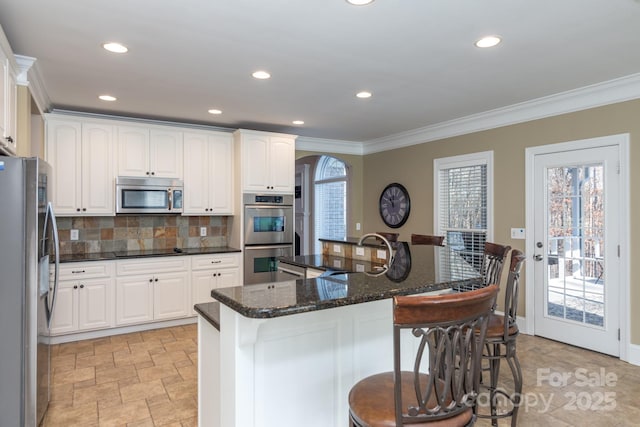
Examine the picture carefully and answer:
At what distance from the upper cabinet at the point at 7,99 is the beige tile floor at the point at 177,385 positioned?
6.11ft

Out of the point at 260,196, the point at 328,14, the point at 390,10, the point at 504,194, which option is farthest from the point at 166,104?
the point at 504,194

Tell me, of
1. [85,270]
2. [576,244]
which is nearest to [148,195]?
[85,270]

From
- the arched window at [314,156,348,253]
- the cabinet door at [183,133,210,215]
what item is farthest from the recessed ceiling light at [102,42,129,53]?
the arched window at [314,156,348,253]

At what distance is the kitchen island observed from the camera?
1.47 m

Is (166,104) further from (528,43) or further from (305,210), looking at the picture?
(305,210)

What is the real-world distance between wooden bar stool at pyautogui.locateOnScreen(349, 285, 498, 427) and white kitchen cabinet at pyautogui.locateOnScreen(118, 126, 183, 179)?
3.99 metres

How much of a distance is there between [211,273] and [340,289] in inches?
139

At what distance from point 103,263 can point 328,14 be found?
3.52 metres

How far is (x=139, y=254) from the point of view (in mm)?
4527

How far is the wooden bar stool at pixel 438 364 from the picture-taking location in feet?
3.98

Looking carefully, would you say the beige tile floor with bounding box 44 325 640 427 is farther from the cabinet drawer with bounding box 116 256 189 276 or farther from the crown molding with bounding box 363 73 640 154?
the crown molding with bounding box 363 73 640 154

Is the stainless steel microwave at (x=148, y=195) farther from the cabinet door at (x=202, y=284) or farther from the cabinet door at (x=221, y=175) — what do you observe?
the cabinet door at (x=202, y=284)

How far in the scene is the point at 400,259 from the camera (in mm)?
2643

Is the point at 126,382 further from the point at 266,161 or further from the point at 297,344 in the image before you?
the point at 266,161
